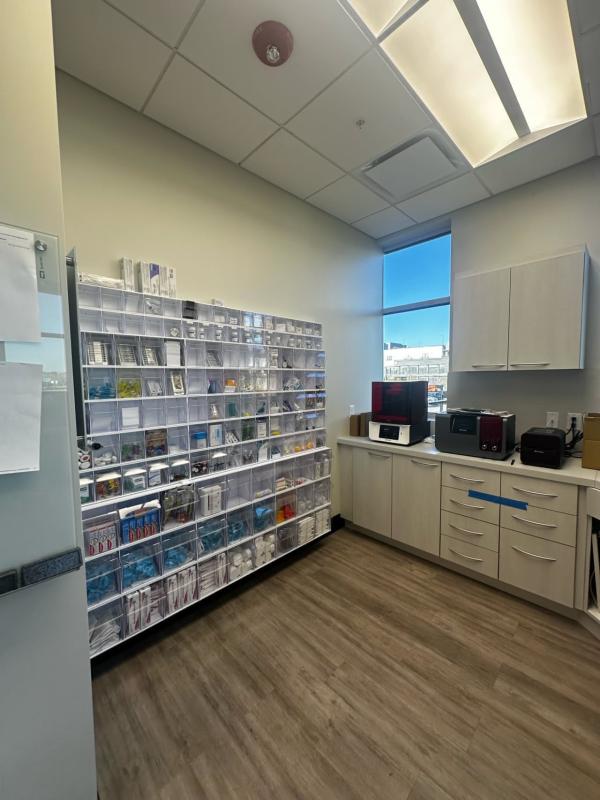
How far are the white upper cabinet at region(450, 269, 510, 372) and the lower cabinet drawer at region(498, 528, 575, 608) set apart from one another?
49.3 inches

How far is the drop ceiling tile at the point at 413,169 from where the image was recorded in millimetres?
2111

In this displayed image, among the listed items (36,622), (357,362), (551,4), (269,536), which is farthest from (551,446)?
(36,622)

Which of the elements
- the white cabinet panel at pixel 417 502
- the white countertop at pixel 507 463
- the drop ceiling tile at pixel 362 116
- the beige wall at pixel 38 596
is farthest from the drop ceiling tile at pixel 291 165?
the white cabinet panel at pixel 417 502

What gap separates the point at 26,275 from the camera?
0.81 metres

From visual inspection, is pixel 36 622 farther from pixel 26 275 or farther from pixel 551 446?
pixel 551 446

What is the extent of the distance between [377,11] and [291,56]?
0.41m

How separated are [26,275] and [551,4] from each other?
248cm

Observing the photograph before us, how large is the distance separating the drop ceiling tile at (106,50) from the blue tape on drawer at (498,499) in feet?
10.1

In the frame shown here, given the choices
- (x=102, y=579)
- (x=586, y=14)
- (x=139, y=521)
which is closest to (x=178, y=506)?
(x=139, y=521)

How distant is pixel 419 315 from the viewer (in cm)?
334

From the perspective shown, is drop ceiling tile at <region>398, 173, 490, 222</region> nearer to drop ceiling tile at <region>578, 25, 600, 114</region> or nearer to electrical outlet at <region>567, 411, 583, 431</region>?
drop ceiling tile at <region>578, 25, 600, 114</region>

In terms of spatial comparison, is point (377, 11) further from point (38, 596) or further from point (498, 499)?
point (498, 499)

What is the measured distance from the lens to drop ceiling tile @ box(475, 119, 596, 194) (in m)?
1.99

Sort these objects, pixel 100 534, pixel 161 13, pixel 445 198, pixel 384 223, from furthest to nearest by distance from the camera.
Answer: pixel 384 223
pixel 445 198
pixel 100 534
pixel 161 13
